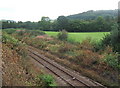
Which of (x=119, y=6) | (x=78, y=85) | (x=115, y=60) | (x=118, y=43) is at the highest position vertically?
(x=119, y=6)

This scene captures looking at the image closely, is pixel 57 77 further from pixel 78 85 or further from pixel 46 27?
pixel 46 27

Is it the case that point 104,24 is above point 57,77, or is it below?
above

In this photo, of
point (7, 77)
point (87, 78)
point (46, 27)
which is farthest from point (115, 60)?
point (46, 27)

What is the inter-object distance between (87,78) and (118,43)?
6725 millimetres

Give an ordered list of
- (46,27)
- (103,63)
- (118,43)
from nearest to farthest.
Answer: (103,63) < (118,43) < (46,27)

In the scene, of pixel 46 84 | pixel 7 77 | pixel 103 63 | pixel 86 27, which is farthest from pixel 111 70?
pixel 86 27

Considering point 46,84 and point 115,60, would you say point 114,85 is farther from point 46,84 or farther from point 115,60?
point 46,84

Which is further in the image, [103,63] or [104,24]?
[104,24]

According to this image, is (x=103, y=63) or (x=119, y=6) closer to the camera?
(x=103, y=63)

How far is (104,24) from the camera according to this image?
5509 cm

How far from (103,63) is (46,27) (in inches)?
2150

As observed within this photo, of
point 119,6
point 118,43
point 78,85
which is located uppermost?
point 119,6

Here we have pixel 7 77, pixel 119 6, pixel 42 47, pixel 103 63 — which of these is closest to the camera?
pixel 7 77

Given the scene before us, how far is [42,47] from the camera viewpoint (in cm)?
2466
